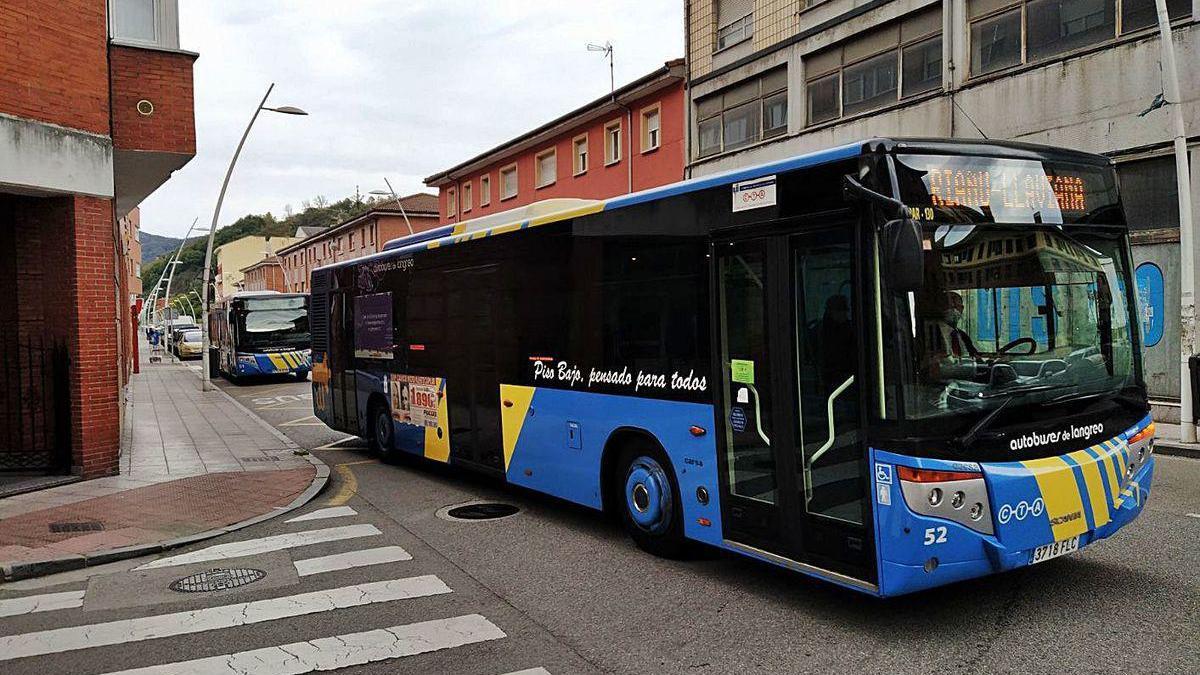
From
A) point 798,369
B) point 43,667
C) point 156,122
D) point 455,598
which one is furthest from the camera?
point 156,122

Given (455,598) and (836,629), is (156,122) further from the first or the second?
(836,629)

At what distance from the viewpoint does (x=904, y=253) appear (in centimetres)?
453

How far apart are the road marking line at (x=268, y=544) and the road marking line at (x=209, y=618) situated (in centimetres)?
155

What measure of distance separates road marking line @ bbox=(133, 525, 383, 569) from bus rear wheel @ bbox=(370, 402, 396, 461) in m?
3.49

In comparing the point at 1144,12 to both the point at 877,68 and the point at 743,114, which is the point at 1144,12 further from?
the point at 743,114

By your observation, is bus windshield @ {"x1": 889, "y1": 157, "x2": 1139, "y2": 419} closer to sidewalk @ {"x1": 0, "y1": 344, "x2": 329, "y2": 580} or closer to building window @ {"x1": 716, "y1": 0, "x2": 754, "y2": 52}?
sidewalk @ {"x1": 0, "y1": 344, "x2": 329, "y2": 580}

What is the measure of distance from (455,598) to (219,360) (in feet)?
109

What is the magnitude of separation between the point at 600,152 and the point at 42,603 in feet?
86.9

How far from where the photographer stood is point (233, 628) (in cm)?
556

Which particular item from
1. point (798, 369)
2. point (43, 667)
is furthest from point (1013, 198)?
point (43, 667)

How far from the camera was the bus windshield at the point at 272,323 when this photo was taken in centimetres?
3055

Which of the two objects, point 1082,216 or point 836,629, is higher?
point 1082,216

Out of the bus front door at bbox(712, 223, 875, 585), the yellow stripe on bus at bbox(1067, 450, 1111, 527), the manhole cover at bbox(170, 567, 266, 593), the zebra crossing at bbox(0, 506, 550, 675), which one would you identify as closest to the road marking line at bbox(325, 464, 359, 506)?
the zebra crossing at bbox(0, 506, 550, 675)

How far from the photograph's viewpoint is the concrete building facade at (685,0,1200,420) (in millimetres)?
14352
